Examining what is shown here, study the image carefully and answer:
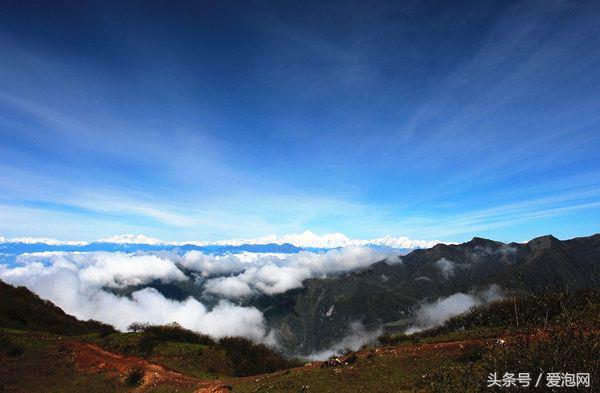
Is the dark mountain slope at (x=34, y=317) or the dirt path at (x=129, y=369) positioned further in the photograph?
the dark mountain slope at (x=34, y=317)

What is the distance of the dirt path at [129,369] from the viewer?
30594 mm

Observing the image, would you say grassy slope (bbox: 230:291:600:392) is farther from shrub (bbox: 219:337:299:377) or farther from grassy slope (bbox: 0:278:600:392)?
shrub (bbox: 219:337:299:377)

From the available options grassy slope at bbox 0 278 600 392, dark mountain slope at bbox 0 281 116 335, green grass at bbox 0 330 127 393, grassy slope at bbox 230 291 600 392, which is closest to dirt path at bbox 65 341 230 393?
grassy slope at bbox 0 278 600 392

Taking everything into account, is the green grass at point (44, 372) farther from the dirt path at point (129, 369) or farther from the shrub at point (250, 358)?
the shrub at point (250, 358)

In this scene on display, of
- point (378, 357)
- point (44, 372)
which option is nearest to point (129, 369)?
point (44, 372)

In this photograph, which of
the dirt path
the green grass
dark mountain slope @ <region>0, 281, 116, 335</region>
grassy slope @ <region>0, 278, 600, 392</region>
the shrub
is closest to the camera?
grassy slope @ <region>0, 278, 600, 392</region>

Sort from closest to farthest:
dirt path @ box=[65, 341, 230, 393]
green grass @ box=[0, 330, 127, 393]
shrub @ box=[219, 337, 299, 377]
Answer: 1. dirt path @ box=[65, 341, 230, 393]
2. green grass @ box=[0, 330, 127, 393]
3. shrub @ box=[219, 337, 299, 377]

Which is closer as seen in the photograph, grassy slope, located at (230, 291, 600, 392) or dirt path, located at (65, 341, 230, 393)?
grassy slope, located at (230, 291, 600, 392)

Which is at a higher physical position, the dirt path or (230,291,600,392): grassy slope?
(230,291,600,392): grassy slope

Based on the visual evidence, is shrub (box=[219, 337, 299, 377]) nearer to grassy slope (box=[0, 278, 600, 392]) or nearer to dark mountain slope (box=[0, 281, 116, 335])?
grassy slope (box=[0, 278, 600, 392])

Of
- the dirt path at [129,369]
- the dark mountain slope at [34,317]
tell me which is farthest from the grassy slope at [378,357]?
the dark mountain slope at [34,317]

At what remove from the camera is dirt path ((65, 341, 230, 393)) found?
30594 millimetres

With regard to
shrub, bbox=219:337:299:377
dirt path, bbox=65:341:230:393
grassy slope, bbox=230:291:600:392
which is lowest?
shrub, bbox=219:337:299:377

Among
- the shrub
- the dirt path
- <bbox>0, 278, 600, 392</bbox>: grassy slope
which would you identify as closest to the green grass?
<bbox>0, 278, 600, 392</bbox>: grassy slope
